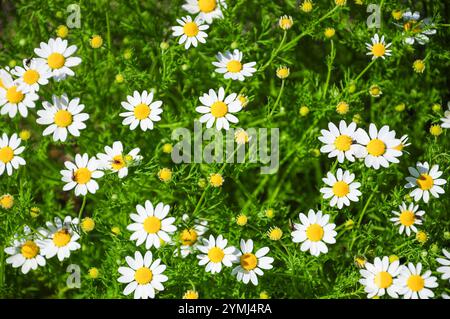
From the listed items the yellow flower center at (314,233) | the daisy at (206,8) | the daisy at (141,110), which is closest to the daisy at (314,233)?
the yellow flower center at (314,233)

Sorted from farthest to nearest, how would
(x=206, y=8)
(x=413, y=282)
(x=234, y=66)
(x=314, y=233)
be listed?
(x=206, y=8), (x=234, y=66), (x=314, y=233), (x=413, y=282)

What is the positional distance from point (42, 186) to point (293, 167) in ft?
5.23

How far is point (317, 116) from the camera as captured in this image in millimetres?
3275

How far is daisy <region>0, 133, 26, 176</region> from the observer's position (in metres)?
2.92

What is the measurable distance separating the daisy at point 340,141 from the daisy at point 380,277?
55cm

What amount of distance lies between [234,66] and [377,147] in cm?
89

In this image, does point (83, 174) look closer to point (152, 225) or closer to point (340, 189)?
point (152, 225)

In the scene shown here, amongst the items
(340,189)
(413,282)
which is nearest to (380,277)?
(413,282)

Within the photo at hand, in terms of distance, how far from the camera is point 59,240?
2.88 m

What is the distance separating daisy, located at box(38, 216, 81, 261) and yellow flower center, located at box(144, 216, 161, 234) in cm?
36

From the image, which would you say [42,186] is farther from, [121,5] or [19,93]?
[121,5]

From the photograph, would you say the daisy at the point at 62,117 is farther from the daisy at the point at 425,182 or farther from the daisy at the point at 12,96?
the daisy at the point at 425,182
